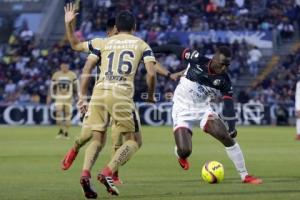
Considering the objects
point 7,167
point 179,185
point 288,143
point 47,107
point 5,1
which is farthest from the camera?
point 5,1

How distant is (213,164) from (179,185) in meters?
0.88

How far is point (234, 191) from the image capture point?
11852 millimetres

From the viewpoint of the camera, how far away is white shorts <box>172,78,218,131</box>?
14.2m

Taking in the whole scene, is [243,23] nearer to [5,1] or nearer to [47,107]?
[47,107]

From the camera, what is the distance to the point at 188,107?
14.3 m

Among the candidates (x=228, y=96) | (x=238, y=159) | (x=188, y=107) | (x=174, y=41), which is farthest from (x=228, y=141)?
(x=174, y=41)

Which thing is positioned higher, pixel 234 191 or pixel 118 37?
pixel 118 37

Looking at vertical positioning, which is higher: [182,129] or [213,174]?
[182,129]

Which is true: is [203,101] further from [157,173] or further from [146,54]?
[146,54]

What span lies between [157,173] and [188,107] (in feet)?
4.56

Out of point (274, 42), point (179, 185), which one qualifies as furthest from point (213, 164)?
point (274, 42)

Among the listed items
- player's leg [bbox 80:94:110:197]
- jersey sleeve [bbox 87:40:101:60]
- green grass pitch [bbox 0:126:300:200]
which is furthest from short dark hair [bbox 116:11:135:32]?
green grass pitch [bbox 0:126:300:200]

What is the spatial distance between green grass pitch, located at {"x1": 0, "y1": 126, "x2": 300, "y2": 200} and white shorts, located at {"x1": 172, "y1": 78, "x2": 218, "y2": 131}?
0.91 meters

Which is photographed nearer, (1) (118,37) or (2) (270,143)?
(1) (118,37)
